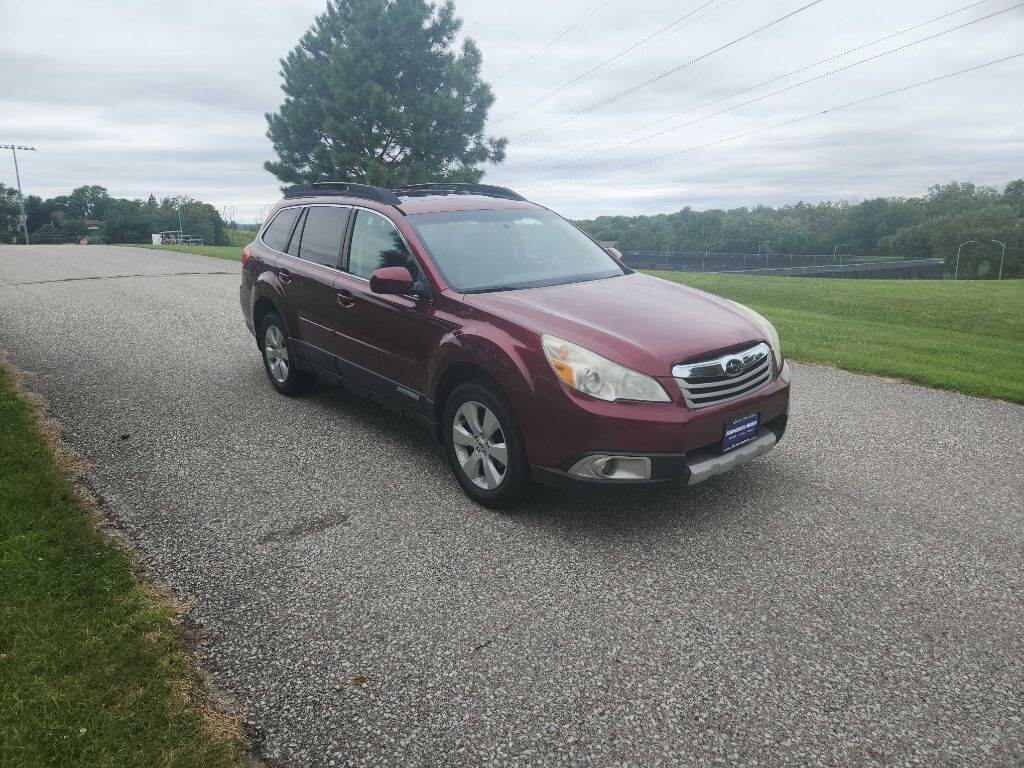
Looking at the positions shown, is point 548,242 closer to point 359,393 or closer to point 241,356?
point 359,393

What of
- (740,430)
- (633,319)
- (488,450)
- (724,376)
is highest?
(633,319)

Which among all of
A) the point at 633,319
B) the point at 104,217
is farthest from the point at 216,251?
the point at 104,217

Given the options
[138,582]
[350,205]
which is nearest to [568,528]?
[138,582]

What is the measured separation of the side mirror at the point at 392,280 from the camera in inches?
177

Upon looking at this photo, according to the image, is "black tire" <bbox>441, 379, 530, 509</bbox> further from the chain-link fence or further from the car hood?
the chain-link fence

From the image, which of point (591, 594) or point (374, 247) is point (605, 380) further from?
point (374, 247)

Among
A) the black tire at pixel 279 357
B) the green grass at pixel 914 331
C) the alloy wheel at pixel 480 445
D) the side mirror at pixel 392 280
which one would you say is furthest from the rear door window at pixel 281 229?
the green grass at pixel 914 331

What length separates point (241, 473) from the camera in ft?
15.7

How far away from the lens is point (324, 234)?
5797mm

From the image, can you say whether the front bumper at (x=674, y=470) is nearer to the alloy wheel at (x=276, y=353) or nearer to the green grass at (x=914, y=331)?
the alloy wheel at (x=276, y=353)

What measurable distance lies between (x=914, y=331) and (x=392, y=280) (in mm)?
9624

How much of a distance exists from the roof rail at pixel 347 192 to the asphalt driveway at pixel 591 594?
1845mm

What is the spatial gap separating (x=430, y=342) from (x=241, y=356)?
4758mm

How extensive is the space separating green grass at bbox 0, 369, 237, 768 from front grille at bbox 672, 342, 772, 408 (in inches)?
104
